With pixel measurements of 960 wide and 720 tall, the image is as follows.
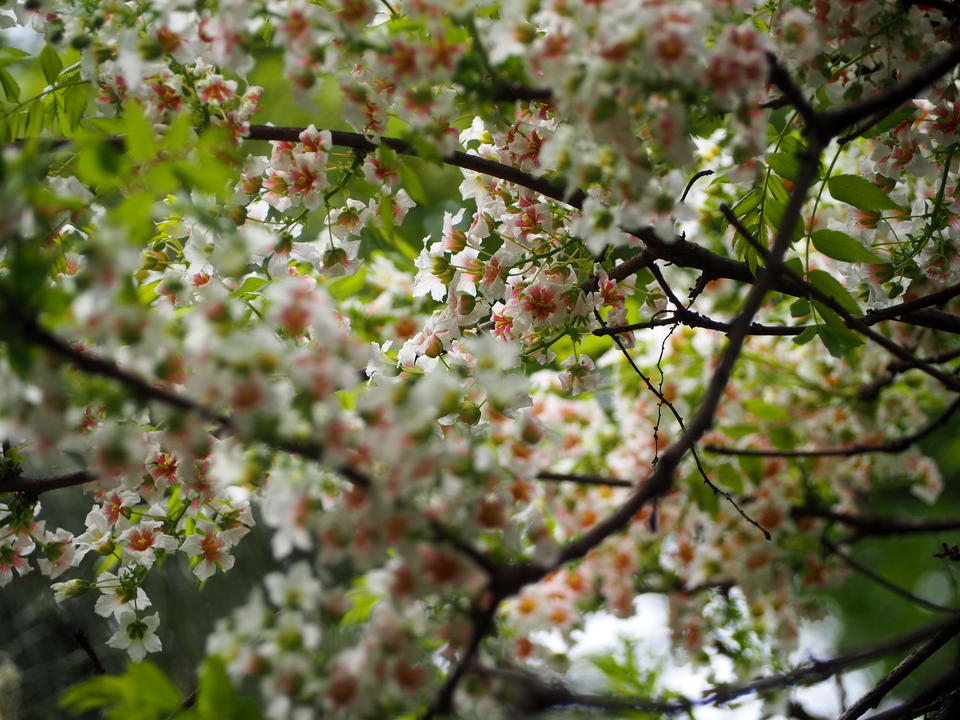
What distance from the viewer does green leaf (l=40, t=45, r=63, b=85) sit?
1134 mm

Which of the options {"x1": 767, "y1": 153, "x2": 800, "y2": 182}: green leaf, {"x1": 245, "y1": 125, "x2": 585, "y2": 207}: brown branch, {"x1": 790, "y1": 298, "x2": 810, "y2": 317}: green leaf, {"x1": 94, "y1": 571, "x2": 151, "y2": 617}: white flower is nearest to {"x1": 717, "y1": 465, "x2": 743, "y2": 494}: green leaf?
{"x1": 790, "y1": 298, "x2": 810, "y2": 317}: green leaf

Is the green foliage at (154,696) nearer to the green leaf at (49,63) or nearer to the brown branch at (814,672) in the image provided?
the brown branch at (814,672)

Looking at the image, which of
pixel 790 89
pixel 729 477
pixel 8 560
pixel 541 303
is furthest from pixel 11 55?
pixel 729 477

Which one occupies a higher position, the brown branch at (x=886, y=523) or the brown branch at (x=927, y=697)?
the brown branch at (x=886, y=523)

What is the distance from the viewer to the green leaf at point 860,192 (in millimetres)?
1200

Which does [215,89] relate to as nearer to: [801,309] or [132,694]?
[132,694]

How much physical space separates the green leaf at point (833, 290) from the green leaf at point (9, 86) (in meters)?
1.21

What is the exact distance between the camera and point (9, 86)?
1178 millimetres

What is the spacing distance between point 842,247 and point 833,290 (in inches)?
2.8

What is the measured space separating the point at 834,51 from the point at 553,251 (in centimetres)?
46

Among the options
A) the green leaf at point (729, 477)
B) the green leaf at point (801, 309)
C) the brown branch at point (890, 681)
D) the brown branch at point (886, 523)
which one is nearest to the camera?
the brown branch at point (890, 681)

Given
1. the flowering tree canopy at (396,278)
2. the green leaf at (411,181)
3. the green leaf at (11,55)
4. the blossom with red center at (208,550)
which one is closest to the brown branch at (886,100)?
the flowering tree canopy at (396,278)

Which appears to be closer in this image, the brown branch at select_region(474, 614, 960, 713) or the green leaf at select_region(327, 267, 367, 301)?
the brown branch at select_region(474, 614, 960, 713)

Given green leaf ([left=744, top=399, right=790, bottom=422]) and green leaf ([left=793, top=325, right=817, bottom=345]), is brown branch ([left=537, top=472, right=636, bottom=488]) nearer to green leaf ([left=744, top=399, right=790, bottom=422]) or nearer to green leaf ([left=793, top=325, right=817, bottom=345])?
green leaf ([left=793, top=325, right=817, bottom=345])
